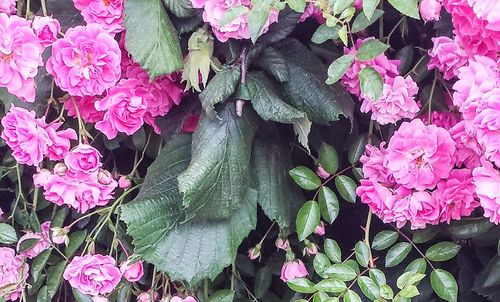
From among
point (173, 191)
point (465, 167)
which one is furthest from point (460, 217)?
point (173, 191)

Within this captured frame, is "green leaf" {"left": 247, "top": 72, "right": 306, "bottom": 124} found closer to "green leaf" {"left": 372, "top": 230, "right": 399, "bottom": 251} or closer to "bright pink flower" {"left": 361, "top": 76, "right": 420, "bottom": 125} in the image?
"bright pink flower" {"left": 361, "top": 76, "right": 420, "bottom": 125}

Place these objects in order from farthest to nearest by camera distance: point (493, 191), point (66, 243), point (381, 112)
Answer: point (66, 243)
point (381, 112)
point (493, 191)

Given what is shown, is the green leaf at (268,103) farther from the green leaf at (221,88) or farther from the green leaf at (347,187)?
the green leaf at (347,187)

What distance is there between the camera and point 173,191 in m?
0.85

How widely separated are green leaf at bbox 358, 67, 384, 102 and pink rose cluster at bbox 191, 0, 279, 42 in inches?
5.4

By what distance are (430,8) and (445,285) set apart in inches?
14.2

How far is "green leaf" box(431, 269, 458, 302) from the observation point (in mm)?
803

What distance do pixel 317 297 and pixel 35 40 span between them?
0.50 metres

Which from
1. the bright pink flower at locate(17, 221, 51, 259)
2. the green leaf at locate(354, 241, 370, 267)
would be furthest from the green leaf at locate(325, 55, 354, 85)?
the bright pink flower at locate(17, 221, 51, 259)

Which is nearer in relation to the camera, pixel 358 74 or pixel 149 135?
pixel 358 74

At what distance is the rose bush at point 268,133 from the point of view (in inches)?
29.9

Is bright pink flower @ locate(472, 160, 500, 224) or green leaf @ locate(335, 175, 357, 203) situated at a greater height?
bright pink flower @ locate(472, 160, 500, 224)

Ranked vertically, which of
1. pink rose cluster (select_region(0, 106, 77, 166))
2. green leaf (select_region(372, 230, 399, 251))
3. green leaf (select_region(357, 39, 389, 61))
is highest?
green leaf (select_region(357, 39, 389, 61))

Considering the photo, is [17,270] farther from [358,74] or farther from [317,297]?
[358,74]
